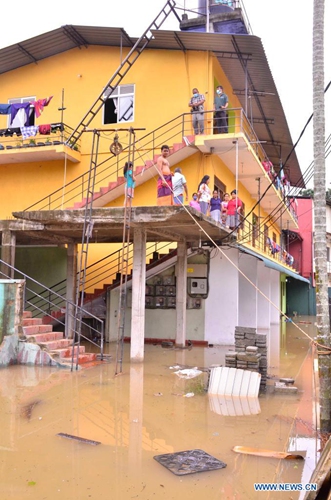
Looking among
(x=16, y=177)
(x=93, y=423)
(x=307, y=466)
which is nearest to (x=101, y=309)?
(x=16, y=177)

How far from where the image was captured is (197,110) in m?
16.0

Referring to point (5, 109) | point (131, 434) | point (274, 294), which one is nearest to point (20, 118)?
point (5, 109)

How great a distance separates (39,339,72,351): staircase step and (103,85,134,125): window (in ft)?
31.2

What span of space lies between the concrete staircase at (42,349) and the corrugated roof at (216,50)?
10.1 meters

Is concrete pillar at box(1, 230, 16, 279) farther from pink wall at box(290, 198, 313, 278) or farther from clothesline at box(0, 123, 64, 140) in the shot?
pink wall at box(290, 198, 313, 278)

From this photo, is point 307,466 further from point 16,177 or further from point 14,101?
point 14,101

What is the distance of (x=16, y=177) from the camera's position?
1959 cm

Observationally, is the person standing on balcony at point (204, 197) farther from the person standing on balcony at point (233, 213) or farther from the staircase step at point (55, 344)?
the staircase step at point (55, 344)

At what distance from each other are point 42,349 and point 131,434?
527cm

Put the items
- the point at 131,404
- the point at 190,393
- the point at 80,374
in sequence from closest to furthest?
the point at 131,404, the point at 190,393, the point at 80,374

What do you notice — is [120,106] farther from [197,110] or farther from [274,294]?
[274,294]

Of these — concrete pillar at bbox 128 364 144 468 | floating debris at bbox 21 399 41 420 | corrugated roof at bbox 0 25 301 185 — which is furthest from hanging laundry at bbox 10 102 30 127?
floating debris at bbox 21 399 41 420

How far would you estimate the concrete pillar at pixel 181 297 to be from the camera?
14.7 meters

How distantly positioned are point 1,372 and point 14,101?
13326 mm
